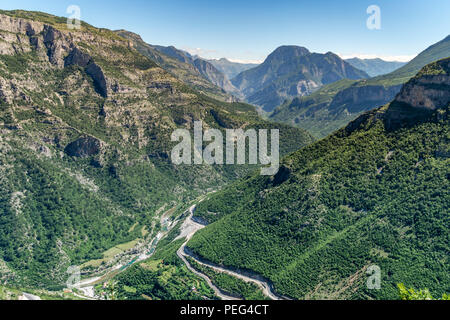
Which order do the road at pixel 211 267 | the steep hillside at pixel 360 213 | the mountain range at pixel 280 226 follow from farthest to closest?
the road at pixel 211 267
the mountain range at pixel 280 226
the steep hillside at pixel 360 213

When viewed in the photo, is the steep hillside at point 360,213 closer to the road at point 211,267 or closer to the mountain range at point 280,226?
the mountain range at point 280,226

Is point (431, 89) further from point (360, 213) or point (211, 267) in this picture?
point (211, 267)

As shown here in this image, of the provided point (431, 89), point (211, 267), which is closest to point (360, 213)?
point (211, 267)

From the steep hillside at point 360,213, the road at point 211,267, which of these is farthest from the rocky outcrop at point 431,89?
the road at point 211,267

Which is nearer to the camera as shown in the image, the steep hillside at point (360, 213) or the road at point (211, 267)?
the steep hillside at point (360, 213)

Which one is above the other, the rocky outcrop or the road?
the rocky outcrop

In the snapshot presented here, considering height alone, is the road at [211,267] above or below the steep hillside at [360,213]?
below

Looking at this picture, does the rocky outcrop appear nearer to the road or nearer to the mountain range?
the mountain range

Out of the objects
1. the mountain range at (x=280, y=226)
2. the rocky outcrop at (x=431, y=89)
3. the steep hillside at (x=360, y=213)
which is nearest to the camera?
the steep hillside at (x=360, y=213)

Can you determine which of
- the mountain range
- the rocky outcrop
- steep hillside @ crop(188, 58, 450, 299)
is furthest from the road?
the rocky outcrop
